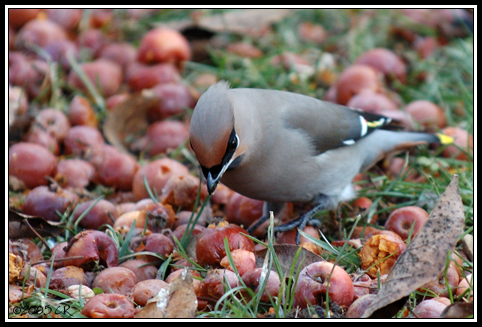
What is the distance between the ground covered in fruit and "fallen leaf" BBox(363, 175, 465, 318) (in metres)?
0.01

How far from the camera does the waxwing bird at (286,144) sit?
3.51 m

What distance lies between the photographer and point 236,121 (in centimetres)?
372

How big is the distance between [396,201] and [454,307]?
73.3 inches

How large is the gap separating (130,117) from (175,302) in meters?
3.18

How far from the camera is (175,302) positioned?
2834mm

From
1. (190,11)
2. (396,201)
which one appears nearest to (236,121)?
(396,201)

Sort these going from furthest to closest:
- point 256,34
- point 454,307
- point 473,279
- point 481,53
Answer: point 256,34
point 481,53
point 473,279
point 454,307

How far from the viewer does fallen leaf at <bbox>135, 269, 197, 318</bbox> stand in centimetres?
280

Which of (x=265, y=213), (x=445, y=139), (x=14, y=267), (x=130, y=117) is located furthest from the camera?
(x=130, y=117)

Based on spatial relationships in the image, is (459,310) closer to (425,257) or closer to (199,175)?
(425,257)

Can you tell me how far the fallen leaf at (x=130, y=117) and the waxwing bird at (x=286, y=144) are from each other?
5.52ft

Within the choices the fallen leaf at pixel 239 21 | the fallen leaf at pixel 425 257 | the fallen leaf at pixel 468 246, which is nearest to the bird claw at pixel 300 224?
the fallen leaf at pixel 468 246

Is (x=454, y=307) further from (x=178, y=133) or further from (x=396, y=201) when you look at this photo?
(x=178, y=133)

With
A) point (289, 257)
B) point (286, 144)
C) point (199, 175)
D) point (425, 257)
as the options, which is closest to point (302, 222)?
point (286, 144)
